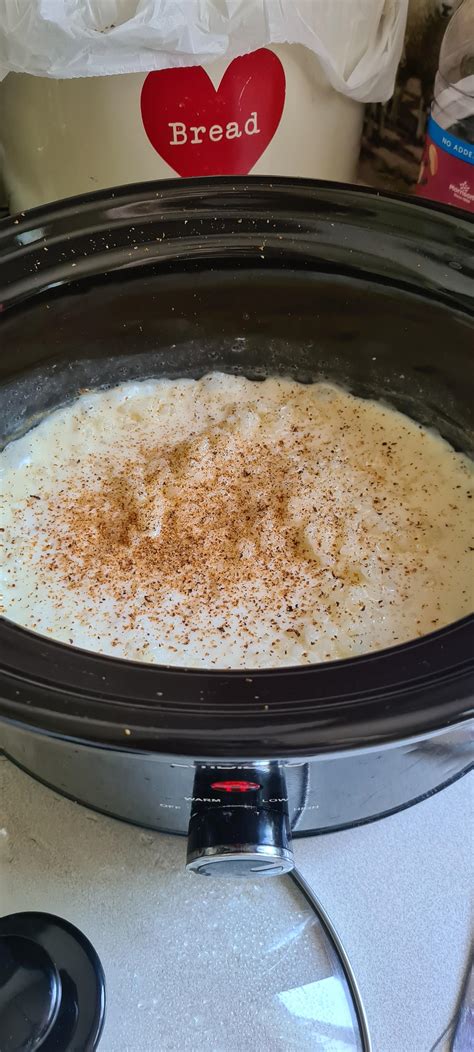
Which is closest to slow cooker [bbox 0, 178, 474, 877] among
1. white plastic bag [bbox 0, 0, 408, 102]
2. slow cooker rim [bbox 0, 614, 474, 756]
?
slow cooker rim [bbox 0, 614, 474, 756]

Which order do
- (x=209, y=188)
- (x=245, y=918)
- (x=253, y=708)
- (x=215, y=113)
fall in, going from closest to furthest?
(x=253, y=708), (x=245, y=918), (x=209, y=188), (x=215, y=113)

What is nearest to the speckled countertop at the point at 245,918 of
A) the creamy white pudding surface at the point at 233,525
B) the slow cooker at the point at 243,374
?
the slow cooker at the point at 243,374

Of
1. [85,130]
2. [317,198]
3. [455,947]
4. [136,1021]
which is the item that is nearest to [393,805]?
[455,947]

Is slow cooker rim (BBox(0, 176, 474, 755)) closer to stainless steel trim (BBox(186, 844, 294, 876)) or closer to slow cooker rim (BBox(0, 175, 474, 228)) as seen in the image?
stainless steel trim (BBox(186, 844, 294, 876))

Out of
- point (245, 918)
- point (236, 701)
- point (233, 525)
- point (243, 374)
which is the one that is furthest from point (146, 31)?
point (245, 918)

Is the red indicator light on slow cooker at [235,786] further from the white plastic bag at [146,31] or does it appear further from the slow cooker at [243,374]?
the white plastic bag at [146,31]

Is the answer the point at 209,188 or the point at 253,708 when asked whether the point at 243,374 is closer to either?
the point at 209,188

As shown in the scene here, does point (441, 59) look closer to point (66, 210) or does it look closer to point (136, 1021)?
point (66, 210)
